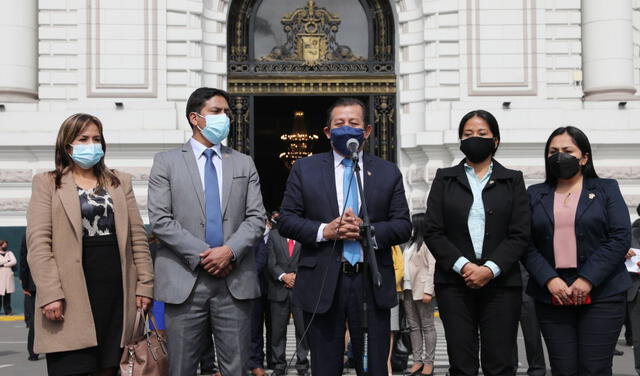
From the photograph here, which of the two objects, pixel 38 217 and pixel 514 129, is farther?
pixel 514 129

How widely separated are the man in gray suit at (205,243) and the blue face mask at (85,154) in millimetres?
421

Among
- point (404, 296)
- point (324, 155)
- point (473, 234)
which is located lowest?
point (404, 296)

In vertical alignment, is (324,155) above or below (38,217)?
above

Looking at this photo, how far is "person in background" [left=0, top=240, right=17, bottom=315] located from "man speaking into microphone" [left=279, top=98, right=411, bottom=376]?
12025mm

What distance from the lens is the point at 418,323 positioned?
11.2 meters

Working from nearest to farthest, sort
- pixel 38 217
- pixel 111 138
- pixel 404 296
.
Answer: pixel 38 217 < pixel 404 296 < pixel 111 138

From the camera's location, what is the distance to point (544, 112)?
16.9m

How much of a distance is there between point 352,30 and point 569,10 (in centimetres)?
433

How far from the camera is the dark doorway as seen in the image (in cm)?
2530

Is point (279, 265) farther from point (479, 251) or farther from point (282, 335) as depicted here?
point (479, 251)

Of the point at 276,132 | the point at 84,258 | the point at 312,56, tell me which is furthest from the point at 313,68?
the point at 84,258

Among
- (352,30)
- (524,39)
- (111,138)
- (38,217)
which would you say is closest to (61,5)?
Result: (111,138)

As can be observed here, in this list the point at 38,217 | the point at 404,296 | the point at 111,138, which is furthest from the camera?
the point at 111,138

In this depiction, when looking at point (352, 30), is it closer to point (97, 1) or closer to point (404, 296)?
point (97, 1)
